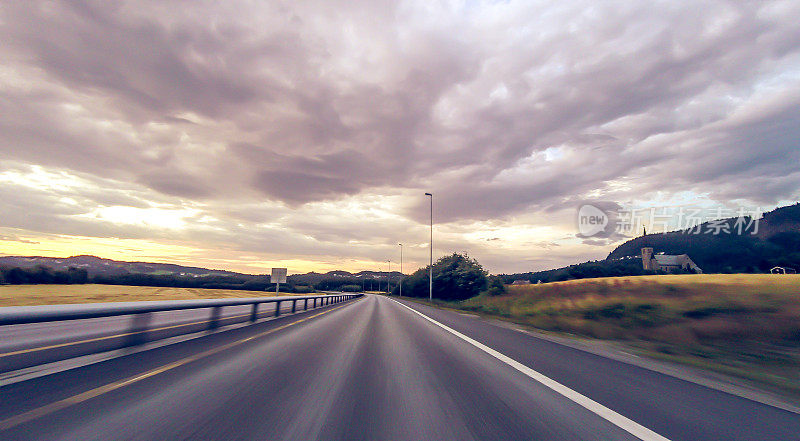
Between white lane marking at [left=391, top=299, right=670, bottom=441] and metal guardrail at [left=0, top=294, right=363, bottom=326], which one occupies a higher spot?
metal guardrail at [left=0, top=294, right=363, bottom=326]

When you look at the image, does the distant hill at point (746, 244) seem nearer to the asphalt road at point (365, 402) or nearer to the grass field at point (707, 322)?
the grass field at point (707, 322)

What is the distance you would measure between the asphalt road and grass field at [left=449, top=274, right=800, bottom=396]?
274 centimetres

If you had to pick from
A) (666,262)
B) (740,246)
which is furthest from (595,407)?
(666,262)

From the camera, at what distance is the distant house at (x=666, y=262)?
52.7 metres

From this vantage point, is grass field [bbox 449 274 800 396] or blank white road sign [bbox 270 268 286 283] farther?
blank white road sign [bbox 270 268 286 283]

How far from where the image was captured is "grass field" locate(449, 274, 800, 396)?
833cm

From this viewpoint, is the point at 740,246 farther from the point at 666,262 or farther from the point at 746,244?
the point at 666,262

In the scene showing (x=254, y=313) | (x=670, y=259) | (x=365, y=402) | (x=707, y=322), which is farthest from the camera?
(x=670, y=259)

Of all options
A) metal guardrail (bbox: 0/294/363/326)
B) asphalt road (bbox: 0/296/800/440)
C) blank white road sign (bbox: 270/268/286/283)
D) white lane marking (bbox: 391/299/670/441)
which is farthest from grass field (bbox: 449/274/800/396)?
blank white road sign (bbox: 270/268/286/283)

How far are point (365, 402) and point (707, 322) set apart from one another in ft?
44.9

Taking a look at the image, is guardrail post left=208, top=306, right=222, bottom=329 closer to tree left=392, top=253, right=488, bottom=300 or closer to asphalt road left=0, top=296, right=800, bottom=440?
asphalt road left=0, top=296, right=800, bottom=440

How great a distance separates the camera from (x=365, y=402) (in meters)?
4.16

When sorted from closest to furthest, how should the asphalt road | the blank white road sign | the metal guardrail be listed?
the asphalt road → the metal guardrail → the blank white road sign

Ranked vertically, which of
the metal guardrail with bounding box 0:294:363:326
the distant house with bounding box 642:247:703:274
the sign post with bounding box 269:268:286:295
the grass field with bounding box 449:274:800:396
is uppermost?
the distant house with bounding box 642:247:703:274
